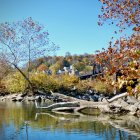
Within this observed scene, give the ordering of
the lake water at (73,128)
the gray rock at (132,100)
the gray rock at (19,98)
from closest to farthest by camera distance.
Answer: the lake water at (73,128) → the gray rock at (132,100) → the gray rock at (19,98)

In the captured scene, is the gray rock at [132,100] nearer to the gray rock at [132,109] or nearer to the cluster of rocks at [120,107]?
the cluster of rocks at [120,107]

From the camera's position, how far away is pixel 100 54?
1583 cm

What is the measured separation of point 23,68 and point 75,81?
1107 centimetres

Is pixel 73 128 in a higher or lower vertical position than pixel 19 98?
lower

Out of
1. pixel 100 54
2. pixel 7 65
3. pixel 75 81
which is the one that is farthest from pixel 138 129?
pixel 75 81

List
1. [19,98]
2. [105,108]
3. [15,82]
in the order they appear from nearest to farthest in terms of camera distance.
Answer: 1. [105,108]
2. [19,98]
3. [15,82]

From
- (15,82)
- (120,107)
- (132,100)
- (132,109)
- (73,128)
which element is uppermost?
(15,82)

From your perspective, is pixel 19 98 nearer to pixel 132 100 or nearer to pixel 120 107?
pixel 132 100

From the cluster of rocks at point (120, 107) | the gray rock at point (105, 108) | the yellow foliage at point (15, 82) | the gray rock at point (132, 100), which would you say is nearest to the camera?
the cluster of rocks at point (120, 107)

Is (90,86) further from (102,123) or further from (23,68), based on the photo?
(102,123)

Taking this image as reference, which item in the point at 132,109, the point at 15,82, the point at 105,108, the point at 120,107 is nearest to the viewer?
the point at 132,109

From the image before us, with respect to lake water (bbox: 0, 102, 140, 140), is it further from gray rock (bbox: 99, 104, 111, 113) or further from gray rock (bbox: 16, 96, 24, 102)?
gray rock (bbox: 16, 96, 24, 102)

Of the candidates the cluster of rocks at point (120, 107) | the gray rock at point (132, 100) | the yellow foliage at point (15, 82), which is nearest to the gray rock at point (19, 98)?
the yellow foliage at point (15, 82)

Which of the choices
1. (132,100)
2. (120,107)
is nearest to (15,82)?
(132,100)
